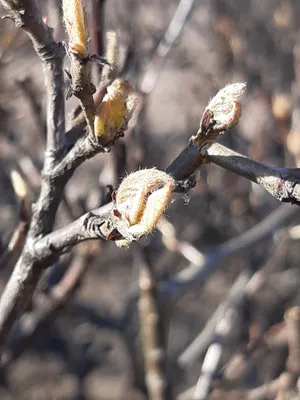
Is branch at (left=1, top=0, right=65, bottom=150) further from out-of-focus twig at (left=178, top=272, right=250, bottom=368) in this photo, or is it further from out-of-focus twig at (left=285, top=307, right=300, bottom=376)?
out-of-focus twig at (left=178, top=272, right=250, bottom=368)

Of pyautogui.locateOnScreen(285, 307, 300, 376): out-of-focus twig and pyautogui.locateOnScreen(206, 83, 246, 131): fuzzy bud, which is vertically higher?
pyautogui.locateOnScreen(206, 83, 246, 131): fuzzy bud

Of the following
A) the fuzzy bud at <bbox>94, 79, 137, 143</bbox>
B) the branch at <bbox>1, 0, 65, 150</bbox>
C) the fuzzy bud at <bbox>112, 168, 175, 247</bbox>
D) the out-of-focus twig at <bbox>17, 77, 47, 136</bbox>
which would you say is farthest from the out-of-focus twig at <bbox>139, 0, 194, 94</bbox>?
the fuzzy bud at <bbox>112, 168, 175, 247</bbox>

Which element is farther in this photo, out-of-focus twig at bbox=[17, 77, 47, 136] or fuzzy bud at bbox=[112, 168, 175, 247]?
out-of-focus twig at bbox=[17, 77, 47, 136]

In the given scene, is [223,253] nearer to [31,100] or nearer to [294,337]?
[294,337]

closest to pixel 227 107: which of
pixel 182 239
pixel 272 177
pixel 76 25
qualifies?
pixel 272 177

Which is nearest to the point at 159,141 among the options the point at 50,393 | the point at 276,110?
the point at 50,393

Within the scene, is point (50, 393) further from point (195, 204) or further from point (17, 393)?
point (195, 204)
